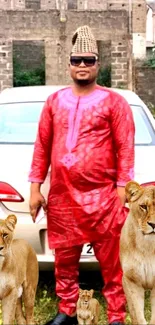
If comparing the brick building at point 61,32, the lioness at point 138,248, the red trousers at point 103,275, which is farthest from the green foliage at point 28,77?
the lioness at point 138,248

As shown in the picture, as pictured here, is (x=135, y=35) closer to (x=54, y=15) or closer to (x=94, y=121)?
(x=54, y=15)

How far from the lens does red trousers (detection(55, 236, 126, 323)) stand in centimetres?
391

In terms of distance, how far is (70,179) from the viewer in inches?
150

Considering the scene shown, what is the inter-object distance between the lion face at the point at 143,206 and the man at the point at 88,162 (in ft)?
1.86

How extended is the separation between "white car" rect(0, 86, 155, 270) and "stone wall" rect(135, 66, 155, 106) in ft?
53.6

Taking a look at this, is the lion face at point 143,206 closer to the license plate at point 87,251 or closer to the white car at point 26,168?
the white car at point 26,168

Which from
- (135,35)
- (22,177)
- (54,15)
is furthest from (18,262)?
(135,35)

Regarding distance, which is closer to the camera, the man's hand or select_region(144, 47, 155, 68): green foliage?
the man's hand

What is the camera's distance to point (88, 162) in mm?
3783

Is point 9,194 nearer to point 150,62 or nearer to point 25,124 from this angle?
point 25,124

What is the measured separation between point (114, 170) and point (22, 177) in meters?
0.89

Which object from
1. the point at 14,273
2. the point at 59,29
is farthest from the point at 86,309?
the point at 59,29

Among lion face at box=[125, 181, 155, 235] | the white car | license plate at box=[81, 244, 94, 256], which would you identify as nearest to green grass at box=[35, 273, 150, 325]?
the white car

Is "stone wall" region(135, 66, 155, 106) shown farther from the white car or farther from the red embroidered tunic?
the red embroidered tunic
